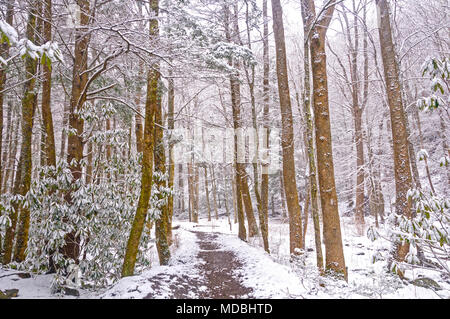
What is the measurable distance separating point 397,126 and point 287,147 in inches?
120

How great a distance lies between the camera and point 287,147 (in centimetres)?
823

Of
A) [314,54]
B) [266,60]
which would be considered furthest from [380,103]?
[314,54]

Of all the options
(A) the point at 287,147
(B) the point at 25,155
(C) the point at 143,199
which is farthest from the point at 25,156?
(A) the point at 287,147

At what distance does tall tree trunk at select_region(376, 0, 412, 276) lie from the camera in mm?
6203

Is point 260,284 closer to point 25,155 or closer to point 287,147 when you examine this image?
point 287,147

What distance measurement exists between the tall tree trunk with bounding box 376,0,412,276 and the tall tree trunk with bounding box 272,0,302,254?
8.82ft

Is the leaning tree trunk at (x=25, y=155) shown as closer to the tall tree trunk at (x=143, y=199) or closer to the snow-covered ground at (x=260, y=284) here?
the snow-covered ground at (x=260, y=284)

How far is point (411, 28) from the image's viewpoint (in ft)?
33.3

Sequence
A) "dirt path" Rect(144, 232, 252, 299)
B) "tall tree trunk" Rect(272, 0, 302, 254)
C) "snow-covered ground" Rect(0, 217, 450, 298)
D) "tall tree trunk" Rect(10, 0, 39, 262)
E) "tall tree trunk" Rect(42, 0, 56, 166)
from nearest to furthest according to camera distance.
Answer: "snow-covered ground" Rect(0, 217, 450, 298) → "dirt path" Rect(144, 232, 252, 299) → "tall tree trunk" Rect(42, 0, 56, 166) → "tall tree trunk" Rect(10, 0, 39, 262) → "tall tree trunk" Rect(272, 0, 302, 254)

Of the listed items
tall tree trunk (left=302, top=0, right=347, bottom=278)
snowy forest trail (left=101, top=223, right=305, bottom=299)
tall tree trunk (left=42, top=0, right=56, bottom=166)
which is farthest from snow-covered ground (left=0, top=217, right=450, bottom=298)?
tall tree trunk (left=42, top=0, right=56, bottom=166)

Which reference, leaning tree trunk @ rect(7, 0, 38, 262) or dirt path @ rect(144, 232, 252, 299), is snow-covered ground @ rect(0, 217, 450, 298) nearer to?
dirt path @ rect(144, 232, 252, 299)

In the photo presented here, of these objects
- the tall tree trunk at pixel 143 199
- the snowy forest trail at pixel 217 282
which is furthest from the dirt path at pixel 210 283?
the tall tree trunk at pixel 143 199

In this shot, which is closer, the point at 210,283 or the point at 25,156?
the point at 210,283
